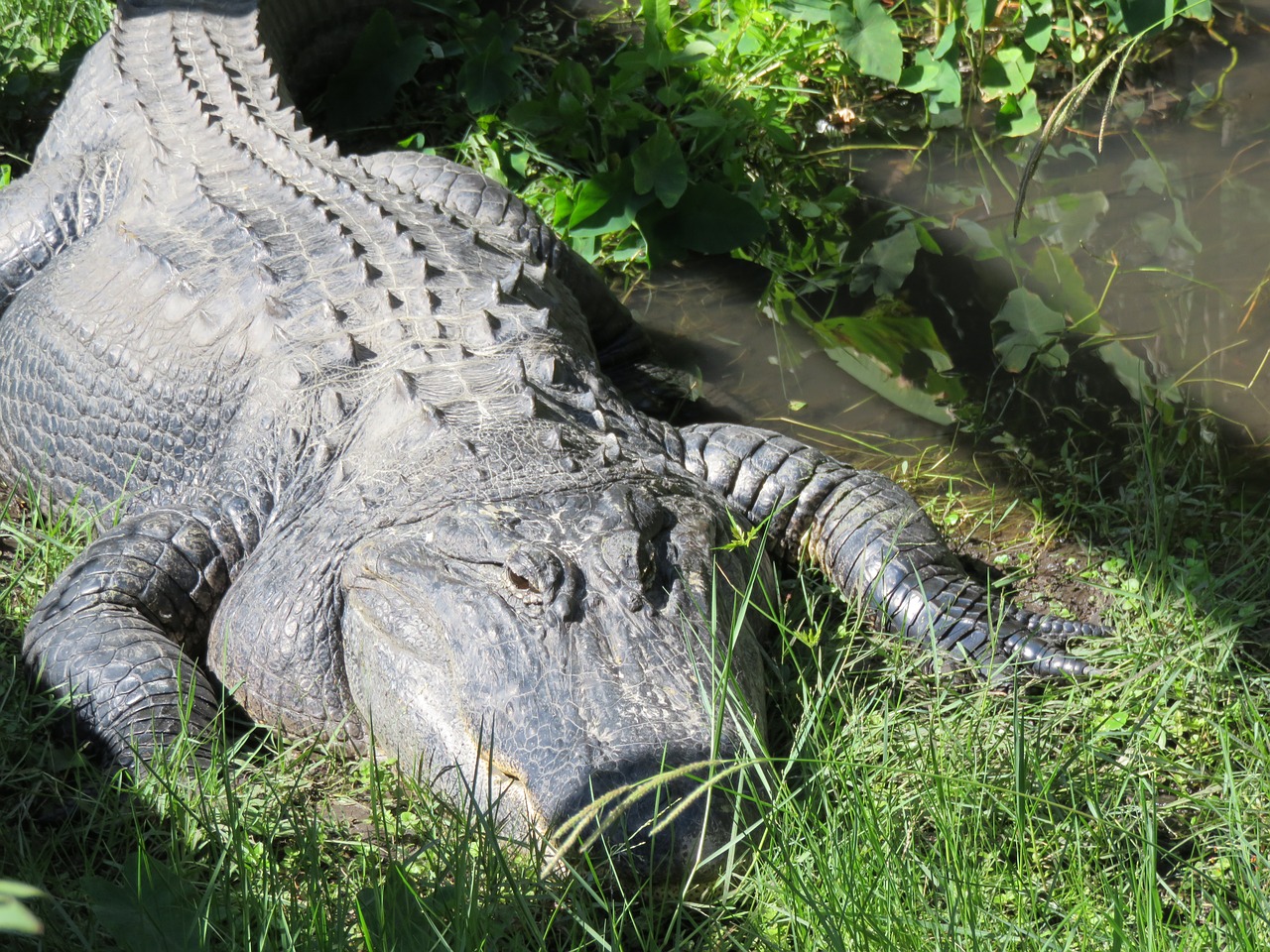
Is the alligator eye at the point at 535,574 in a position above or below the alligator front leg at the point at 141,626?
above

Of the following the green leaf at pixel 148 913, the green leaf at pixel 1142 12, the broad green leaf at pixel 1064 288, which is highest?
the green leaf at pixel 1142 12

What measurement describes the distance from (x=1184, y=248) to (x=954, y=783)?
10.4 ft

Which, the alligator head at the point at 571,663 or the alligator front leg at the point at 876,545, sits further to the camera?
the alligator front leg at the point at 876,545

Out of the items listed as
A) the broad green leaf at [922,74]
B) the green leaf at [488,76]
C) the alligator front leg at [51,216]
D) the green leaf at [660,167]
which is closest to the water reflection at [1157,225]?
the broad green leaf at [922,74]

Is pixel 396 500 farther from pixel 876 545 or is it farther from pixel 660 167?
pixel 660 167

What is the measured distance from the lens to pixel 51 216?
4.34m

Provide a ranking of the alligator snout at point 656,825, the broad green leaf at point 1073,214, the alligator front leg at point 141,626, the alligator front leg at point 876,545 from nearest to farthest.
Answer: the alligator snout at point 656,825 → the alligator front leg at point 141,626 → the alligator front leg at point 876,545 → the broad green leaf at point 1073,214

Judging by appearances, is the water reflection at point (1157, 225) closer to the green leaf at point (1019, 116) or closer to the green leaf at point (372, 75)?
the green leaf at point (1019, 116)

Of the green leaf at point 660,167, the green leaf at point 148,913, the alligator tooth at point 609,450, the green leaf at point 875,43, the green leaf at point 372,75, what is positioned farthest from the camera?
the green leaf at point 372,75

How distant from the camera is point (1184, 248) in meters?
4.84

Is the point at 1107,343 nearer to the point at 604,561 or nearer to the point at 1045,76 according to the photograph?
the point at 1045,76

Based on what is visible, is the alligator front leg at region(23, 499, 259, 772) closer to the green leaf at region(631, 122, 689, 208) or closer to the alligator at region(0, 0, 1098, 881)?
the alligator at region(0, 0, 1098, 881)

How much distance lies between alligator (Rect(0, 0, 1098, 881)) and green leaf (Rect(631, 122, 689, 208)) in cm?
56

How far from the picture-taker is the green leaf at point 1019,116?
5.66m
